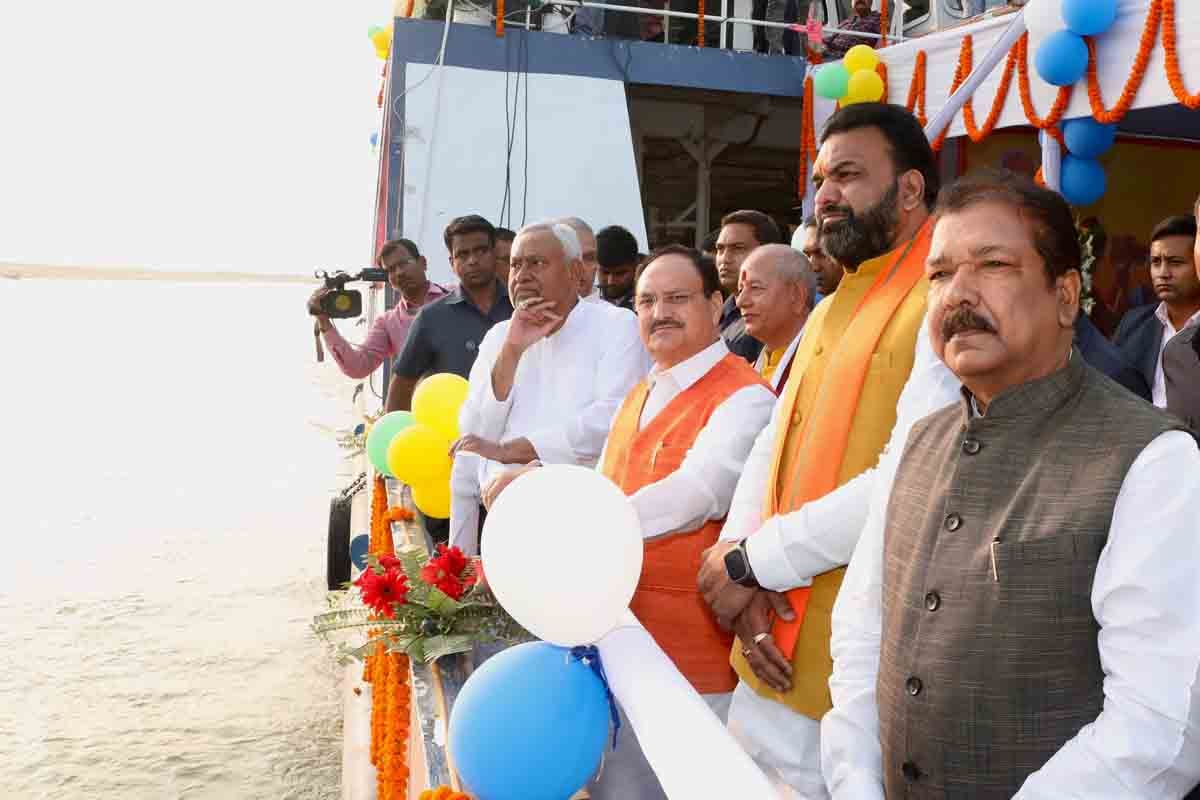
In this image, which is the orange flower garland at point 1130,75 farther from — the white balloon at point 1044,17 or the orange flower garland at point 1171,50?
the white balloon at point 1044,17

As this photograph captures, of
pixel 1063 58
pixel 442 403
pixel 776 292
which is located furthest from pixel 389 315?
pixel 1063 58

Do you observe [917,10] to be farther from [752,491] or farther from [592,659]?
[592,659]

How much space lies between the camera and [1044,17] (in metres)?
6.66

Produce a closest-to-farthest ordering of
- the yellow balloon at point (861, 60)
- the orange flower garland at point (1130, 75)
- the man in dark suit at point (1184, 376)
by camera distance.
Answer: the man in dark suit at point (1184, 376) → the orange flower garland at point (1130, 75) → the yellow balloon at point (861, 60)

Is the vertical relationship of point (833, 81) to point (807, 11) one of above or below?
below

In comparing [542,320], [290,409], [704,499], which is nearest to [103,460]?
[290,409]

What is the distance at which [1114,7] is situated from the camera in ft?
20.5

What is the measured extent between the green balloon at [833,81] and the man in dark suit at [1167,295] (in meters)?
4.87

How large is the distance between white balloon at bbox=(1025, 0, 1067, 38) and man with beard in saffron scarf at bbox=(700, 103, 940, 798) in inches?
198

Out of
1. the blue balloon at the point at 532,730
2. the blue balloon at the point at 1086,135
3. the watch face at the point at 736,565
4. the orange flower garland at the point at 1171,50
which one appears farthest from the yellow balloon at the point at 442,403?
the blue balloon at the point at 1086,135

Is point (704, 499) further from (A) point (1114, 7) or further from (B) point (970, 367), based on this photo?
(A) point (1114, 7)

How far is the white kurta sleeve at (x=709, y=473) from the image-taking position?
244 centimetres

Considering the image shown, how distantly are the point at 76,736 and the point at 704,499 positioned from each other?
15.1 feet

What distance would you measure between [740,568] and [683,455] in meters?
0.47
